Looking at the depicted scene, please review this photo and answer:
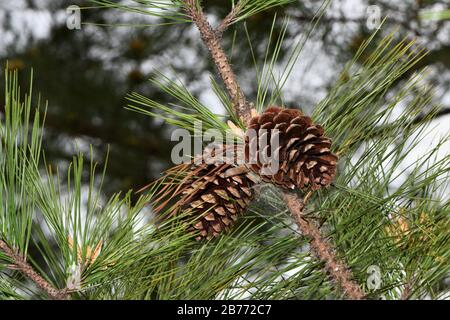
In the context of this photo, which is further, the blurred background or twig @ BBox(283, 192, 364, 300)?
the blurred background

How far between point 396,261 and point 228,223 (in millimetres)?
198

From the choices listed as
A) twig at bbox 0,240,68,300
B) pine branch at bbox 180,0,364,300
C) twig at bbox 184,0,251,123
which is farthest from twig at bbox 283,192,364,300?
twig at bbox 0,240,68,300

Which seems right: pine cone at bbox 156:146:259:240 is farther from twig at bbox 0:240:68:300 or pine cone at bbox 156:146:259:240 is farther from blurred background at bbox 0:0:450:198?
blurred background at bbox 0:0:450:198

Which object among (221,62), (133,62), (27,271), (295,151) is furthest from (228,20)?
(133,62)

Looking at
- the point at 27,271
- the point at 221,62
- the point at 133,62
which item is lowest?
the point at 27,271

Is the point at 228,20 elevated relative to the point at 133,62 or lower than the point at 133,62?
lower

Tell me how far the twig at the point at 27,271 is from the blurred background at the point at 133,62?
123 cm

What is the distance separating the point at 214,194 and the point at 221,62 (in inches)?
5.5

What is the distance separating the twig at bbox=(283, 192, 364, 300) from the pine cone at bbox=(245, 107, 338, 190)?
3 cm

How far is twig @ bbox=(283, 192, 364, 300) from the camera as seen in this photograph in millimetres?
880

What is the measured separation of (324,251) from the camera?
886 millimetres

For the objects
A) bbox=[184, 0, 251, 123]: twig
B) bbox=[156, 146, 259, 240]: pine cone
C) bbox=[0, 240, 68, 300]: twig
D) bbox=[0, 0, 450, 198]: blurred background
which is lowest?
bbox=[0, 240, 68, 300]: twig

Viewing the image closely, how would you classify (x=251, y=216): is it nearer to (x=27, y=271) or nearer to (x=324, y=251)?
(x=324, y=251)

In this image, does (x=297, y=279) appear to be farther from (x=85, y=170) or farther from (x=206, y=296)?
(x=85, y=170)
